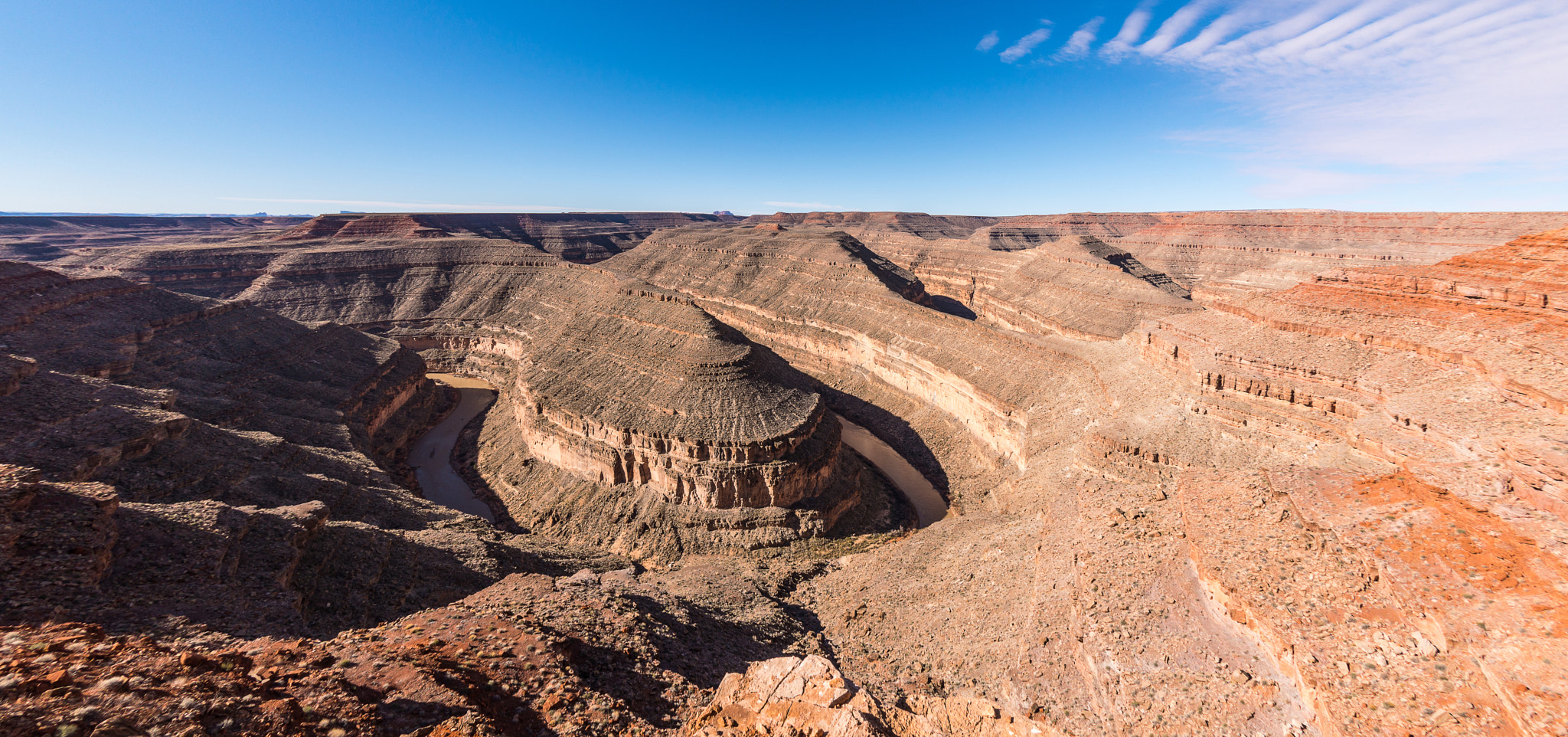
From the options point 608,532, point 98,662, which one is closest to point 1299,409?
point 608,532

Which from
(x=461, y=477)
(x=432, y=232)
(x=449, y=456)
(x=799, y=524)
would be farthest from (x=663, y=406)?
(x=432, y=232)

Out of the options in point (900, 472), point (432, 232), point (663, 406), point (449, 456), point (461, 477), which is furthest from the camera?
point (432, 232)

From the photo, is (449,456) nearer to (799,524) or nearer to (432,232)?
(799,524)

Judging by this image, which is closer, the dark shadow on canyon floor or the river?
the river

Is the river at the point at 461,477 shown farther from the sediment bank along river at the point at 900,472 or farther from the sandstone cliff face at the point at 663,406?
the sandstone cliff face at the point at 663,406

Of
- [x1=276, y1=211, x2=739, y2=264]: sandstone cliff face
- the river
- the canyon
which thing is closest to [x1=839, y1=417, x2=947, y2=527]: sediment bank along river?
the river

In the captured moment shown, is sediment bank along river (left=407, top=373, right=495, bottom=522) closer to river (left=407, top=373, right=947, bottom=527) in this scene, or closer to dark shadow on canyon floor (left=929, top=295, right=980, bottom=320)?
river (left=407, top=373, right=947, bottom=527)
